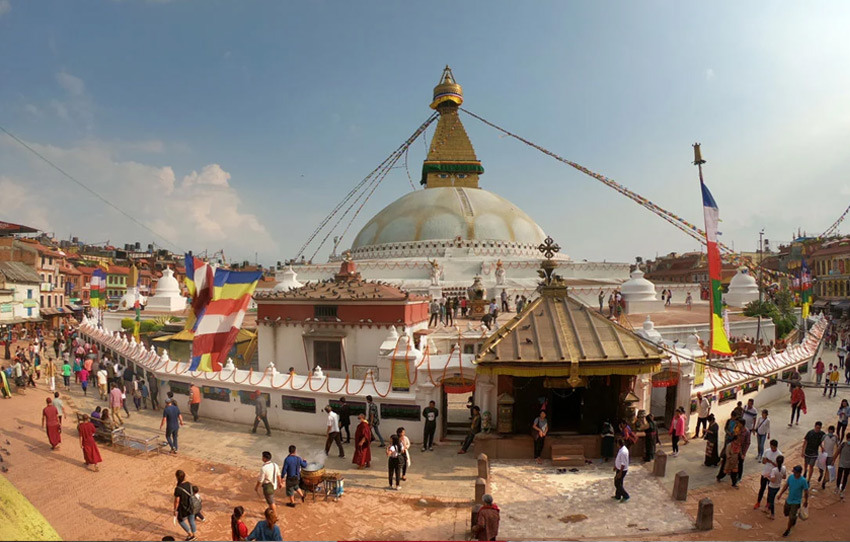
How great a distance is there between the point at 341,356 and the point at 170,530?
8896 millimetres

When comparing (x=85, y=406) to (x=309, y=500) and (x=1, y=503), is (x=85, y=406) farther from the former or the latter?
(x=1, y=503)

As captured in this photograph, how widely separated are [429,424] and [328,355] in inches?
267

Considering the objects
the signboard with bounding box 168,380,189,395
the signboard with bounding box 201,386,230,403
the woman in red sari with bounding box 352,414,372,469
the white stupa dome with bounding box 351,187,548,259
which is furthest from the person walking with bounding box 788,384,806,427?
the white stupa dome with bounding box 351,187,548,259

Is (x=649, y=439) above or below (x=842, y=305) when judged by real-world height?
below

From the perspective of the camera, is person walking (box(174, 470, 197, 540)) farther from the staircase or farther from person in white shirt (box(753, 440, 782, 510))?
person in white shirt (box(753, 440, 782, 510))

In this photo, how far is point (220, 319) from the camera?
36.2 ft

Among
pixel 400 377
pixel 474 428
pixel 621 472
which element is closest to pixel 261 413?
pixel 400 377

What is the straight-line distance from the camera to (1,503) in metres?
1.84

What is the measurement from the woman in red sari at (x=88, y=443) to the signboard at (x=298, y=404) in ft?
13.1

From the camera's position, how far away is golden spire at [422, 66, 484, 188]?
4872 centimetres

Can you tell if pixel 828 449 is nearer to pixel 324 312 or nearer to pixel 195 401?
pixel 324 312

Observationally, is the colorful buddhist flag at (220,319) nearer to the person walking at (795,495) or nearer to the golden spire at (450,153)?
the person walking at (795,495)

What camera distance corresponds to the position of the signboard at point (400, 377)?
442 inches

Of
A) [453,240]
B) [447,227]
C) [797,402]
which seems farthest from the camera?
[447,227]
